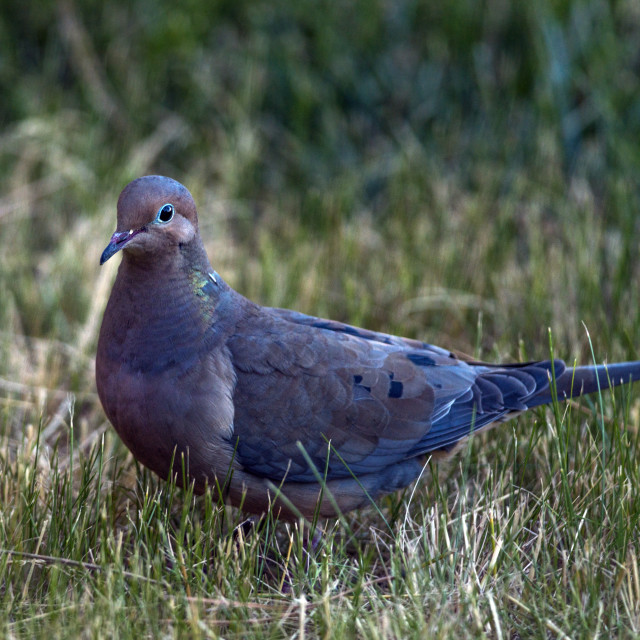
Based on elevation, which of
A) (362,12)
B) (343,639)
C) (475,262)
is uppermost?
(362,12)

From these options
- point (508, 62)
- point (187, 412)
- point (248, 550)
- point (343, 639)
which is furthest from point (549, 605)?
point (508, 62)

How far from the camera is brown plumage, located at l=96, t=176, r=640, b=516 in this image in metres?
2.88

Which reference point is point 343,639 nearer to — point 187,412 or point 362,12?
point 187,412

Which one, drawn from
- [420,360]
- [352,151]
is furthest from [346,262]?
[420,360]

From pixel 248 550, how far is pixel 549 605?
917 mm

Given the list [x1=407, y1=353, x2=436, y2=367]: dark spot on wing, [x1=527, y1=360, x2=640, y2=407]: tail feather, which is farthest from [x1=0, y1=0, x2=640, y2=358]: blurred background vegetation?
[x1=407, y1=353, x2=436, y2=367]: dark spot on wing

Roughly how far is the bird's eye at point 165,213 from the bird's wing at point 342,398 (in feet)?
1.39

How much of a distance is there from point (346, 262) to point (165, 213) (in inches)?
82.6

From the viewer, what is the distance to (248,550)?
9.51 feet

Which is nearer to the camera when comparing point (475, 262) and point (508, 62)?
point (475, 262)

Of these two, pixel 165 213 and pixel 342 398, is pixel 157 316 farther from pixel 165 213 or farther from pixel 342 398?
pixel 342 398

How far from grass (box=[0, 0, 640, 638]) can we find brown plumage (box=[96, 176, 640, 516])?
0.46ft

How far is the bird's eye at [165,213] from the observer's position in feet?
9.56

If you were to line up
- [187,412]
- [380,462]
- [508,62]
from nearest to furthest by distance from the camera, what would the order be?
[187,412] < [380,462] < [508,62]
